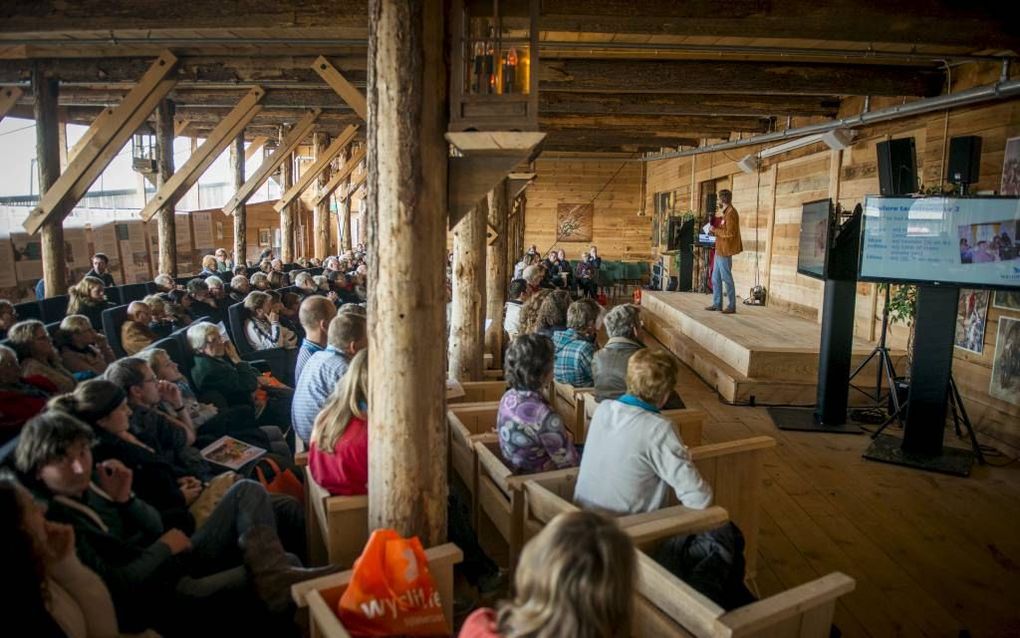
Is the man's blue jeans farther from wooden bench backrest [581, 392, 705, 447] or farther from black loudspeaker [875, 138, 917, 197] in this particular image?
wooden bench backrest [581, 392, 705, 447]

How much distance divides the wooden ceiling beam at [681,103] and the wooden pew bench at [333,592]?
658cm

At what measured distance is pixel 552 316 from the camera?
4.91 metres

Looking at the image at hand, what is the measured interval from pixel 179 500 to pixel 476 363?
117 inches

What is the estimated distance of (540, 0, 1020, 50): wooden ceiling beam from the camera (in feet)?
13.3

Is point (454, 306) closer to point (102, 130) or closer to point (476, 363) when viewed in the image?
point (476, 363)

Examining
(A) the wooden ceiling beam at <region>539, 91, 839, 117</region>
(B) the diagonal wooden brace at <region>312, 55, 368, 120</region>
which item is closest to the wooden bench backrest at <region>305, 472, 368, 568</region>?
(B) the diagonal wooden brace at <region>312, 55, 368, 120</region>

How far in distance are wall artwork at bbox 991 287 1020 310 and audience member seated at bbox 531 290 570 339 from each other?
124 inches

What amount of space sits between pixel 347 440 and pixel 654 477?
1.17m

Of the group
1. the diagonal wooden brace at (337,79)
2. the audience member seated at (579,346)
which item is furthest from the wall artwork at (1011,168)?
the diagonal wooden brace at (337,79)

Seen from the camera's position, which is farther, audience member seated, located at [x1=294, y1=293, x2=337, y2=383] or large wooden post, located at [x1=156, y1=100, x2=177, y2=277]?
large wooden post, located at [x1=156, y1=100, x2=177, y2=277]

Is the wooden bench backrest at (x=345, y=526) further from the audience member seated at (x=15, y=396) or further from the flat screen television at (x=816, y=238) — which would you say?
the flat screen television at (x=816, y=238)

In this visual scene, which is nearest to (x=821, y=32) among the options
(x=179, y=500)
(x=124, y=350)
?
(x=179, y=500)

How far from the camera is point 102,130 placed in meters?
6.01

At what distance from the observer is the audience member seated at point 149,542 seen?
6.30ft
